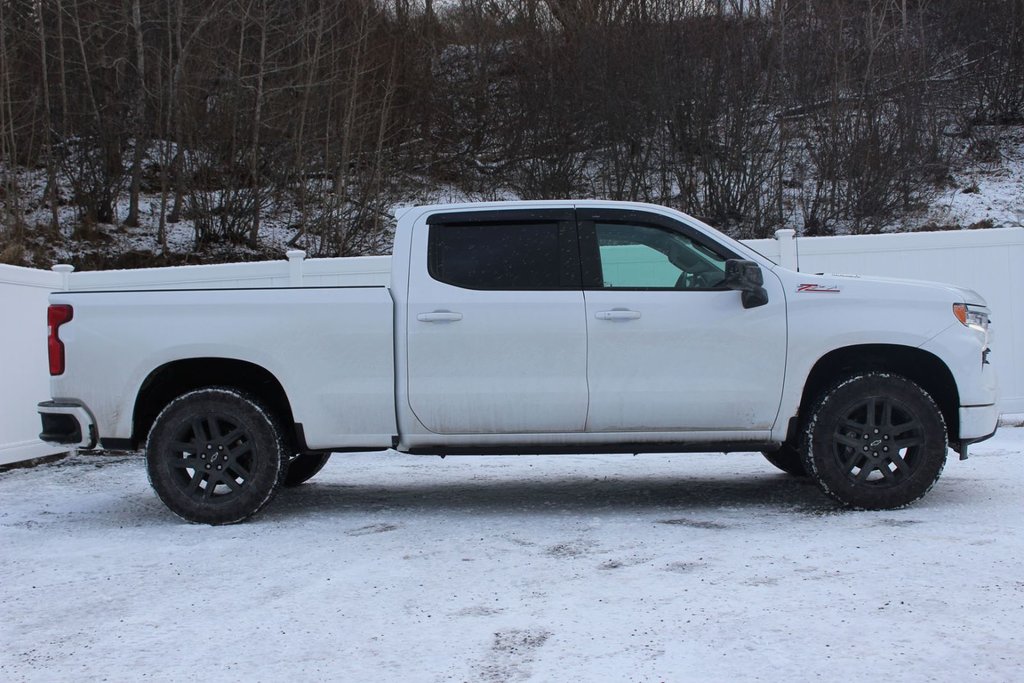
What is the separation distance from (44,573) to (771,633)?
3.75m

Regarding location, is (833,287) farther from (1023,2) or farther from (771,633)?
(1023,2)

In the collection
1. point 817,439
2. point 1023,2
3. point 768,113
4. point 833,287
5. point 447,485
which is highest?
point 1023,2

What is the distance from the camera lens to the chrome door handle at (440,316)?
6531mm

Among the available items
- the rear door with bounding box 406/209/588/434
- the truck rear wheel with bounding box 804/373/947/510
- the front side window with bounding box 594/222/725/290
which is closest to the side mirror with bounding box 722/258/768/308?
the front side window with bounding box 594/222/725/290

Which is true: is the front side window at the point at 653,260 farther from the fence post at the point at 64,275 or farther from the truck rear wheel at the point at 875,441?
the fence post at the point at 64,275

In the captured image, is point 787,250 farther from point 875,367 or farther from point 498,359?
point 498,359

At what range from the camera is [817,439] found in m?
6.41

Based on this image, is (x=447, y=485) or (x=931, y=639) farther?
(x=447, y=485)

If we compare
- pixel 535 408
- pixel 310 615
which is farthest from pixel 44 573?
pixel 535 408

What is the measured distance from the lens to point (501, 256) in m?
6.73

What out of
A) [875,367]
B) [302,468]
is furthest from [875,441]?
[302,468]

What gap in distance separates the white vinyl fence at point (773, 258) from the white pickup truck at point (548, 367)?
2.87m

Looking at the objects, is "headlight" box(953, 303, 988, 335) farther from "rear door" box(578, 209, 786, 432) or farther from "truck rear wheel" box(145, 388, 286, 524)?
"truck rear wheel" box(145, 388, 286, 524)

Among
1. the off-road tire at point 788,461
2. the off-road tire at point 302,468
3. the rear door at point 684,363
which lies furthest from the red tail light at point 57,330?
the off-road tire at point 788,461
